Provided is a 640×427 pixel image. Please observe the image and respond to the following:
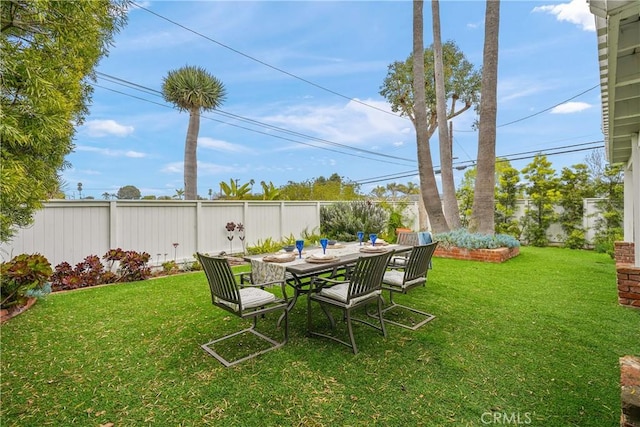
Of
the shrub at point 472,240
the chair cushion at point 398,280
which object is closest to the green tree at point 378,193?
the shrub at point 472,240

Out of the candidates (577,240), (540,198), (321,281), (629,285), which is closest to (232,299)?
(321,281)

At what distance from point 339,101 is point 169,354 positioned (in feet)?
49.9

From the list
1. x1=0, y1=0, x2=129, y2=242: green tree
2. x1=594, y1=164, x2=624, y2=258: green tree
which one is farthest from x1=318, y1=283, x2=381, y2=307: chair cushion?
x1=594, y1=164, x2=624, y2=258: green tree

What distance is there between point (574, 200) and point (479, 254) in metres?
5.07

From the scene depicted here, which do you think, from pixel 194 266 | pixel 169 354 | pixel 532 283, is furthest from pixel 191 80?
pixel 532 283

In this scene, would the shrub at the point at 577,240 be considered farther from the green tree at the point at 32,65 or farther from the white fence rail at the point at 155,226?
the green tree at the point at 32,65

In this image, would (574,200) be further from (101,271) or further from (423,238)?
(101,271)

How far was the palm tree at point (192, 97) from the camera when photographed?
10.8 meters

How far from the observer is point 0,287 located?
364 centimetres

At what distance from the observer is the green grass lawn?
2006 mm

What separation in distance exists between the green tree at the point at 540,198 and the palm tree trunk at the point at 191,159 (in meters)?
12.1

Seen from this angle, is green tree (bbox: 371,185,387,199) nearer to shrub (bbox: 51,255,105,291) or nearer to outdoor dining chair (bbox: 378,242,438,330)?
outdoor dining chair (bbox: 378,242,438,330)

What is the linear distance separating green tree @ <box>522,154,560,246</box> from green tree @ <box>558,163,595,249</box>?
0.23m

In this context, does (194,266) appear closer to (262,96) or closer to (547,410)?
(547,410)
